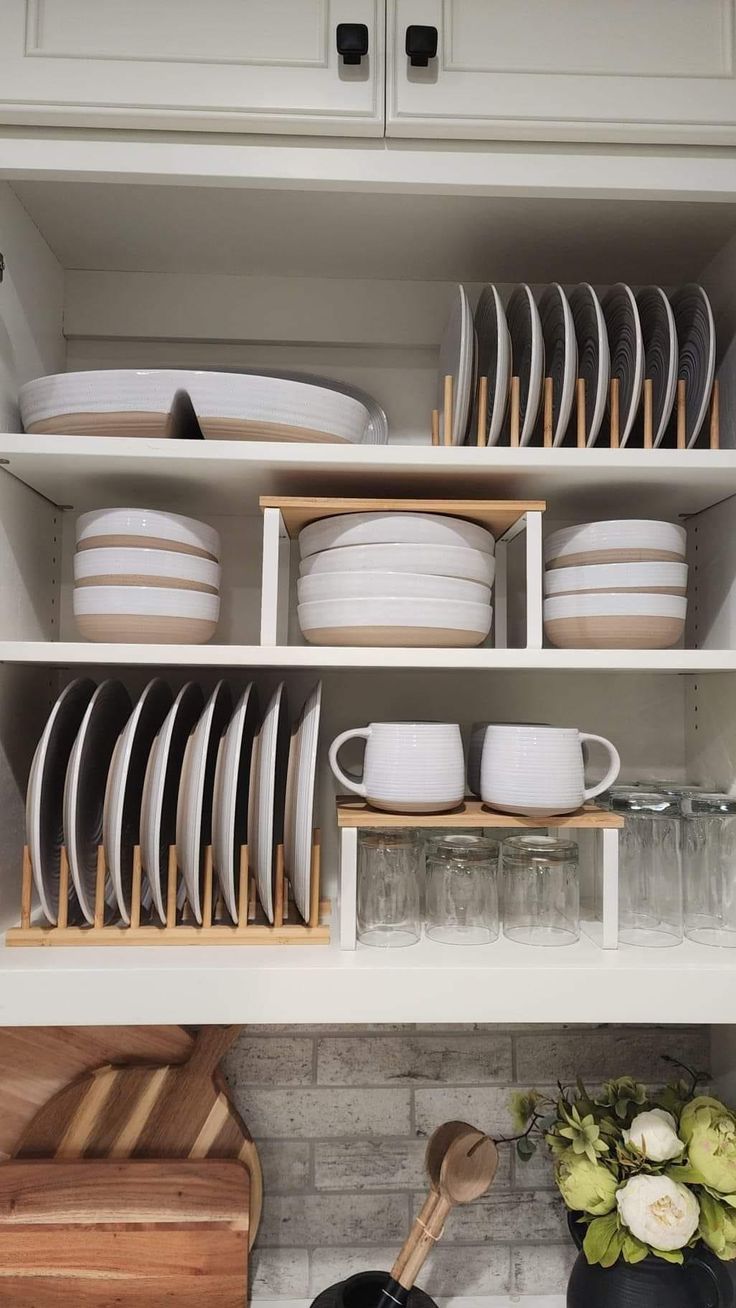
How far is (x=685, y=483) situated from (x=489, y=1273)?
3.36 ft

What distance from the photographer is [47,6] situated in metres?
0.84

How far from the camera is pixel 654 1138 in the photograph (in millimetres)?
926

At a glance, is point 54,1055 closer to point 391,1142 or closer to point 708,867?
point 391,1142

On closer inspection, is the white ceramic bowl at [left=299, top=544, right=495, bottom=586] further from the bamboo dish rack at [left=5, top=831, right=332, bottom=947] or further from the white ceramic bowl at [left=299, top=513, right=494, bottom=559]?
the bamboo dish rack at [left=5, top=831, right=332, bottom=947]

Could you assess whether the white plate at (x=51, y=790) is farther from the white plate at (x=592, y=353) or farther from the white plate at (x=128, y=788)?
the white plate at (x=592, y=353)

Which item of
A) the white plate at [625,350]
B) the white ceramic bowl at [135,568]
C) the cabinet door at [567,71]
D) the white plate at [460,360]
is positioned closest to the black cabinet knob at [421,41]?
the cabinet door at [567,71]

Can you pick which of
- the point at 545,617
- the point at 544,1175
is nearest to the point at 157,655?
the point at 545,617

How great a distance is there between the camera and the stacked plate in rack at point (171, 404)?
0.90 m

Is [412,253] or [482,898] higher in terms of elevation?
[412,253]

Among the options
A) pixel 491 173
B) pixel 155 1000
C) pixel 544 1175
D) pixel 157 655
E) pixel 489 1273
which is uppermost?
pixel 491 173

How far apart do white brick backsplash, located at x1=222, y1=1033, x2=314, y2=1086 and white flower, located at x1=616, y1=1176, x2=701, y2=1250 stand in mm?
416

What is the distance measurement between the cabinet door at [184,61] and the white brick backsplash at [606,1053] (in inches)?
44.5

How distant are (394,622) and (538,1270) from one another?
89cm

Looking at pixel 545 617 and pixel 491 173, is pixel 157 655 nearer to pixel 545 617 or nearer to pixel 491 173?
pixel 545 617
